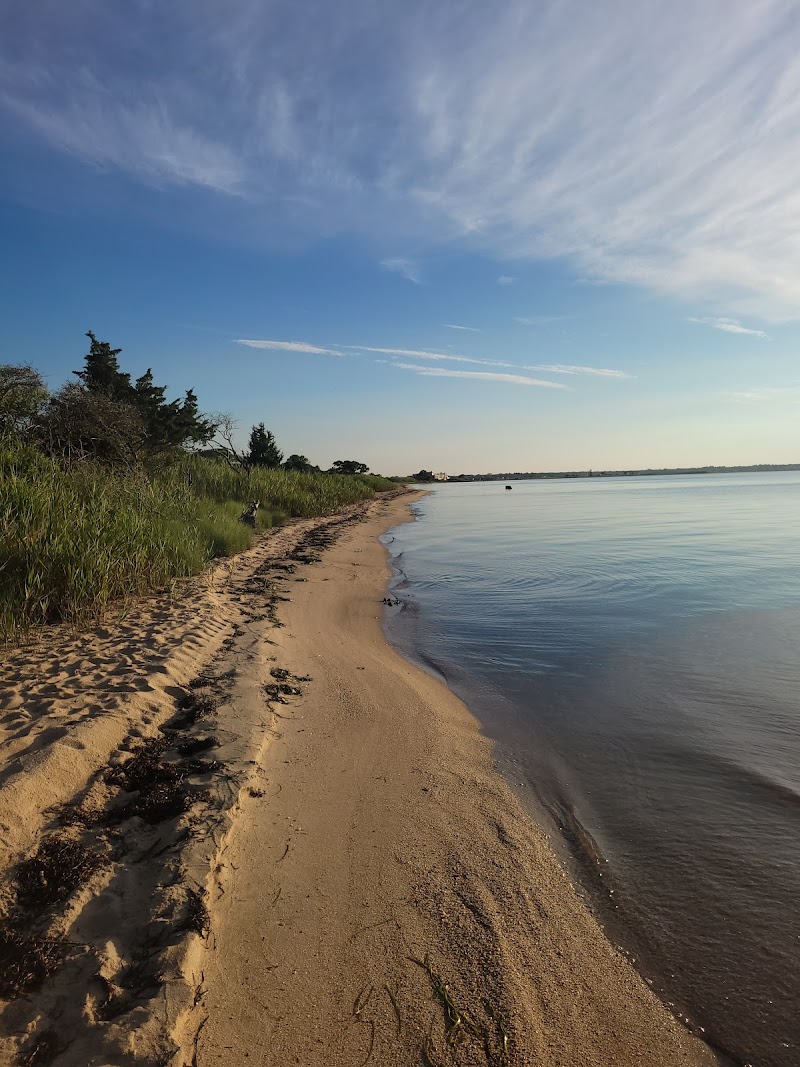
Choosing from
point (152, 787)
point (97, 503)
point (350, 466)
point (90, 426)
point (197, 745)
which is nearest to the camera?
point (152, 787)

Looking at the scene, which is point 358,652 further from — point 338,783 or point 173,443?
point 173,443

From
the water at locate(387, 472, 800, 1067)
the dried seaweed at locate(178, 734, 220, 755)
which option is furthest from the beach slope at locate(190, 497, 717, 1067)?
the dried seaweed at locate(178, 734, 220, 755)

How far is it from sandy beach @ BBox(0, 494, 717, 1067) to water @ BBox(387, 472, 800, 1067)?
29 centimetres

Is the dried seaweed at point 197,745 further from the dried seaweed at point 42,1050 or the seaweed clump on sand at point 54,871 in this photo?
the dried seaweed at point 42,1050

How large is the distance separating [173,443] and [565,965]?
25.6m

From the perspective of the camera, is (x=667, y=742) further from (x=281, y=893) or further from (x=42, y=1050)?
(x=42, y=1050)

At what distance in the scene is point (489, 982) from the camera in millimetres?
2289

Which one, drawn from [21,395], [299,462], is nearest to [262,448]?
[299,462]

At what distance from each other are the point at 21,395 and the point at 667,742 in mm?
19208

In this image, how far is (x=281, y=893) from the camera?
2.78 meters

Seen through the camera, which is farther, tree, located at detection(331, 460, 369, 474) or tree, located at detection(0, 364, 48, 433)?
tree, located at detection(331, 460, 369, 474)

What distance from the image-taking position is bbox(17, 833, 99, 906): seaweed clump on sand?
8.39 feet

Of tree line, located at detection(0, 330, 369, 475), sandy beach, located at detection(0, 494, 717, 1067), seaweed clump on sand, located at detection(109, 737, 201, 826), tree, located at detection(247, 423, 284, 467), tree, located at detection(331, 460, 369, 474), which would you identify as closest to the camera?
sandy beach, located at detection(0, 494, 717, 1067)

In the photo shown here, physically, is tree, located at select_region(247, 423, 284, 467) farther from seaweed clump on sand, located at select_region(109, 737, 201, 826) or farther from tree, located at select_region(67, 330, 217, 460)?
seaweed clump on sand, located at select_region(109, 737, 201, 826)
